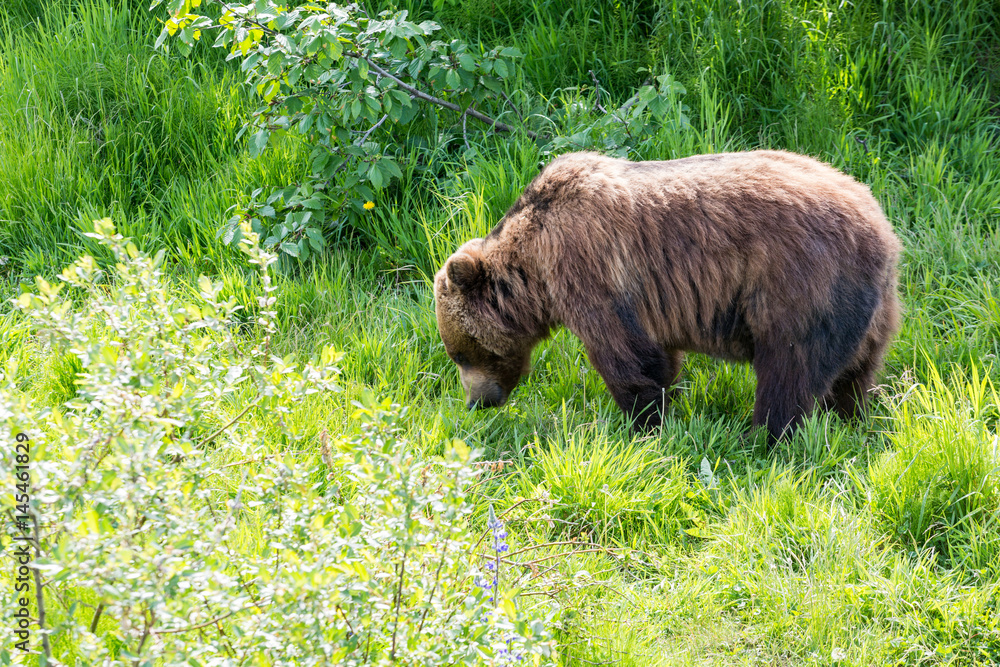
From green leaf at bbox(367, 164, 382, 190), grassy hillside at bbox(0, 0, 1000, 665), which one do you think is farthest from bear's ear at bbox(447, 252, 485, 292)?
green leaf at bbox(367, 164, 382, 190)

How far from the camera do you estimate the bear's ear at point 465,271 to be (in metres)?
4.76

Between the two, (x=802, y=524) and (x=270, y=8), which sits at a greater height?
(x=270, y=8)

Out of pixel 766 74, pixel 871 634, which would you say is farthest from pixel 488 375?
pixel 766 74

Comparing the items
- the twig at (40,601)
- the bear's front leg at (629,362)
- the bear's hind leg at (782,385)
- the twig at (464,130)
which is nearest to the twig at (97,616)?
the twig at (40,601)

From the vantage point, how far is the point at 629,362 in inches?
177

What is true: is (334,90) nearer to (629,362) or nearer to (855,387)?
(629,362)

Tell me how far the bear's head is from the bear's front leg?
48 centimetres

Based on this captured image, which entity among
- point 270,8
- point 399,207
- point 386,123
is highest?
point 270,8

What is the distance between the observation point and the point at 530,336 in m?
5.01

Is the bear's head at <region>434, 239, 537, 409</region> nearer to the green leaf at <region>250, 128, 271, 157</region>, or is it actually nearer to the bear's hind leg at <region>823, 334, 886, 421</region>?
Answer: the green leaf at <region>250, 128, 271, 157</region>

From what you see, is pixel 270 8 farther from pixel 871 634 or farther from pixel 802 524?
pixel 871 634

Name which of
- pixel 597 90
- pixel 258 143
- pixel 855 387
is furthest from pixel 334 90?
pixel 855 387

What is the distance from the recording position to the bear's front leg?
4.50m

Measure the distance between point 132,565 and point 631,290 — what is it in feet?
8.96
